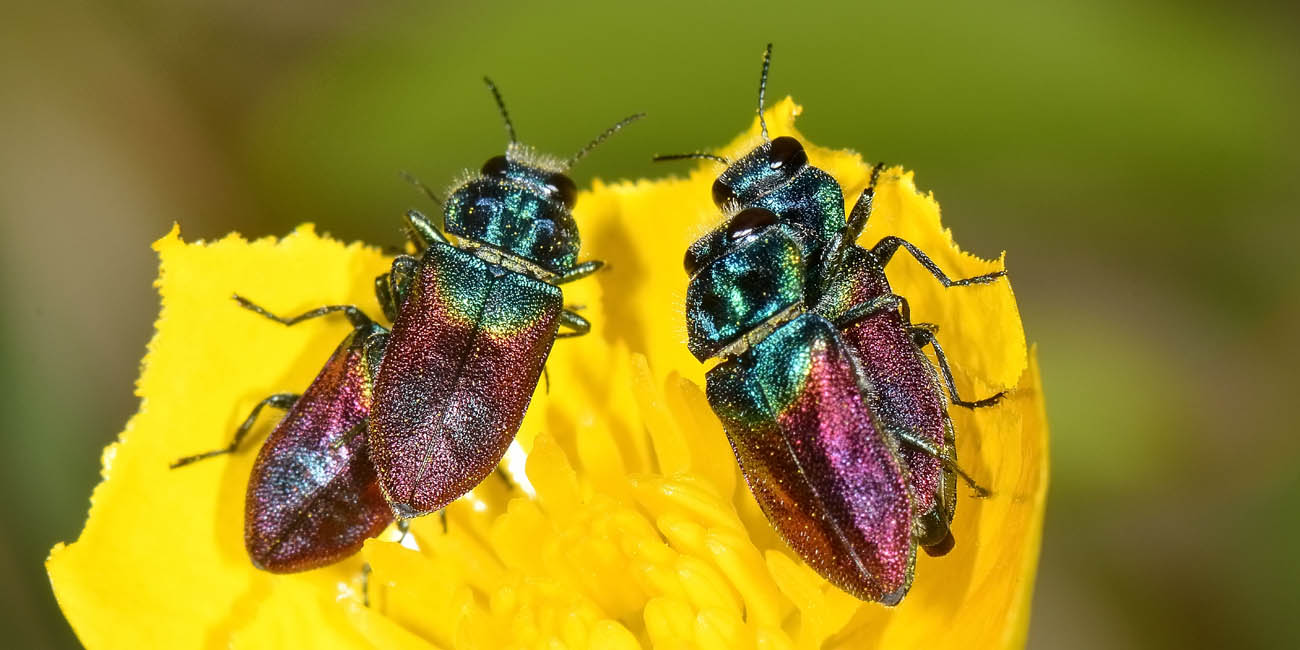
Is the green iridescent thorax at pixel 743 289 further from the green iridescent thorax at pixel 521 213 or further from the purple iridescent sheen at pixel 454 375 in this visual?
the green iridescent thorax at pixel 521 213

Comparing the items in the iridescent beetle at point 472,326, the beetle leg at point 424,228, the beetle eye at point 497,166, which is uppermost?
the beetle eye at point 497,166

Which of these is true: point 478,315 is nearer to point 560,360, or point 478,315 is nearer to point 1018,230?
point 560,360

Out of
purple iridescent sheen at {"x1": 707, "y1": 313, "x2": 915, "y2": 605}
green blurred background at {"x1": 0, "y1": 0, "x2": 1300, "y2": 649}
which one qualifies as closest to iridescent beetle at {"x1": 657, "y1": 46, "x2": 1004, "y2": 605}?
purple iridescent sheen at {"x1": 707, "y1": 313, "x2": 915, "y2": 605}

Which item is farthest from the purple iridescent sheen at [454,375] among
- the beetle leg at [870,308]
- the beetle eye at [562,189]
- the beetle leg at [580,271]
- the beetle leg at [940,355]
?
the beetle leg at [940,355]

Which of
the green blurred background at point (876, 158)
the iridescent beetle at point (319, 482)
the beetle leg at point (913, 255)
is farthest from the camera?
the green blurred background at point (876, 158)

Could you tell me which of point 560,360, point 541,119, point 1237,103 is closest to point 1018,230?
point 1237,103

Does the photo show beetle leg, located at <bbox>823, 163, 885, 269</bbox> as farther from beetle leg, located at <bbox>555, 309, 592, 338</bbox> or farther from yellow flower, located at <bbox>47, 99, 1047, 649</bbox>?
beetle leg, located at <bbox>555, 309, 592, 338</bbox>

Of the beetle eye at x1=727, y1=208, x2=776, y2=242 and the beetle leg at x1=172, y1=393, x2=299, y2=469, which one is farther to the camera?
the beetle leg at x1=172, y1=393, x2=299, y2=469
